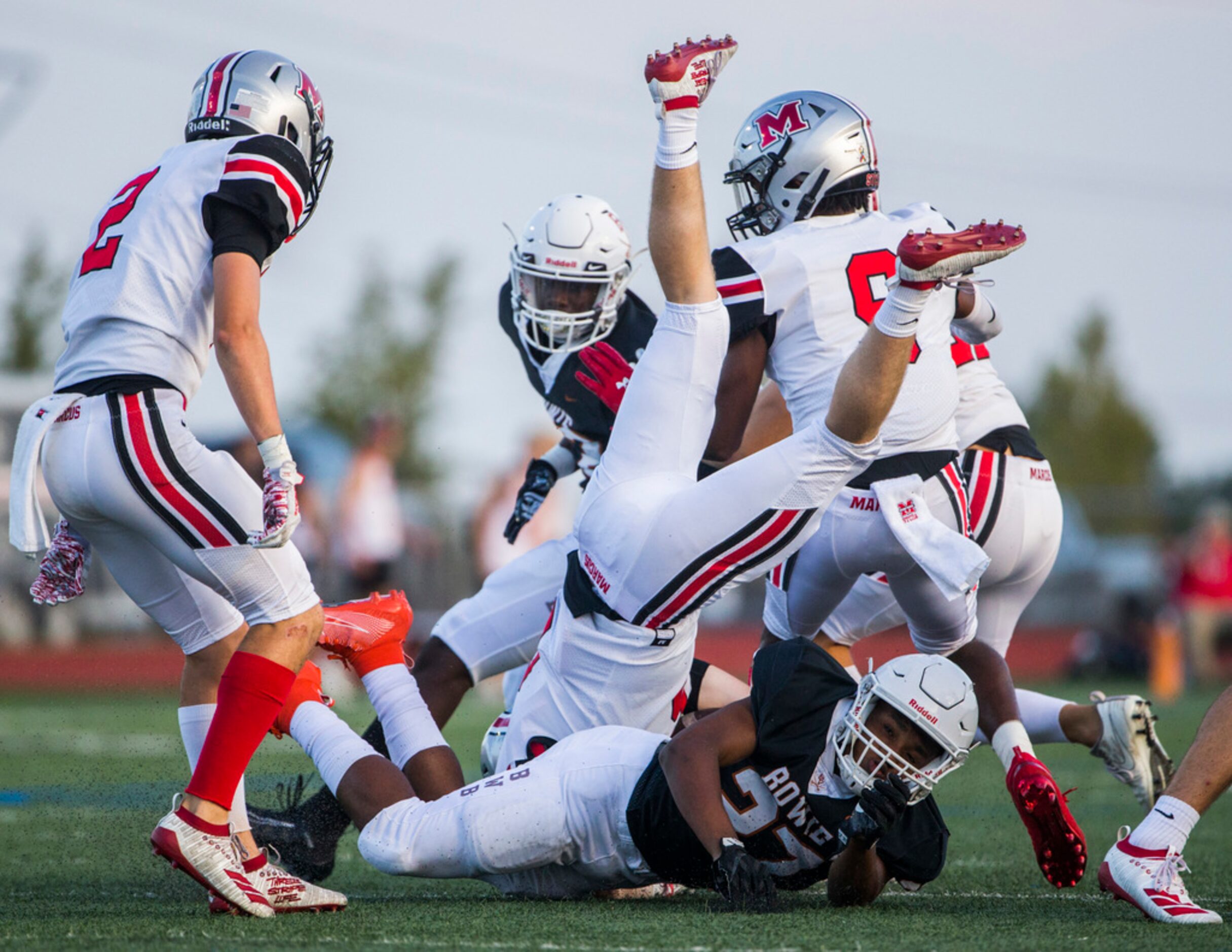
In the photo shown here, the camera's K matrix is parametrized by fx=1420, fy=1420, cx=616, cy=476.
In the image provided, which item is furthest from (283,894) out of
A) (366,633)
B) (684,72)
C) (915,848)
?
(684,72)

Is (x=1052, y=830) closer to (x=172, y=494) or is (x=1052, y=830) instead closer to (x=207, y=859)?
(x=207, y=859)

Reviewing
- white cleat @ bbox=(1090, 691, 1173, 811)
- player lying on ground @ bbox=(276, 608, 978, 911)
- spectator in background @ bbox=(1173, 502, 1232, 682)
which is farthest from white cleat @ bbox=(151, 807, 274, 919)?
spectator in background @ bbox=(1173, 502, 1232, 682)

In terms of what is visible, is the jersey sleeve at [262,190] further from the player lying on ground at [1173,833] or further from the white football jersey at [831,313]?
the player lying on ground at [1173,833]

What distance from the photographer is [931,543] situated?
12.4 ft

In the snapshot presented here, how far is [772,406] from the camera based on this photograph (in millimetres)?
4734

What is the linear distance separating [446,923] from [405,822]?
1.19 feet

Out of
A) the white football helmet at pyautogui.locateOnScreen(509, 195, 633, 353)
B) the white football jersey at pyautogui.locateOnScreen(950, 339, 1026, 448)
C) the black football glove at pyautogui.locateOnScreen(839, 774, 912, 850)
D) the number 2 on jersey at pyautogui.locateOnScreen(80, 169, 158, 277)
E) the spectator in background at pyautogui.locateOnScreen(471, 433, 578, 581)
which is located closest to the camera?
the black football glove at pyautogui.locateOnScreen(839, 774, 912, 850)

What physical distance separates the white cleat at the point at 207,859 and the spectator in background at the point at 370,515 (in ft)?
25.6

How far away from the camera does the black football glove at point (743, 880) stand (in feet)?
9.98

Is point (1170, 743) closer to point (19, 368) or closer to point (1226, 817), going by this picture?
point (1226, 817)

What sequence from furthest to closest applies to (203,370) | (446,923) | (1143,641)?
(1143,641), (203,370), (446,923)

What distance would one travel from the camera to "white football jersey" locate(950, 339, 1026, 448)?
446 centimetres

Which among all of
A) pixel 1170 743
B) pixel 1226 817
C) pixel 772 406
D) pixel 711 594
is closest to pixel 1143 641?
pixel 1170 743

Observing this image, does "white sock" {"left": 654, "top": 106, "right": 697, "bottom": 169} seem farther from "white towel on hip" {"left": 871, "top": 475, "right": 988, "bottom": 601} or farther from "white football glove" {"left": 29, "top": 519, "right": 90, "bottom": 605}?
"white football glove" {"left": 29, "top": 519, "right": 90, "bottom": 605}
